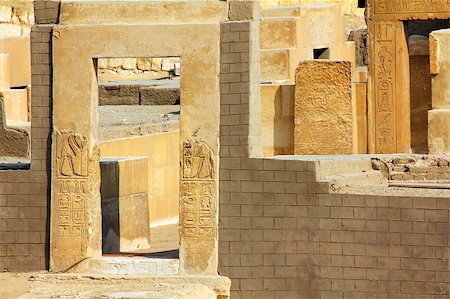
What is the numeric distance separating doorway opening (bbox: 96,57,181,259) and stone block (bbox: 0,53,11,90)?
4.51ft

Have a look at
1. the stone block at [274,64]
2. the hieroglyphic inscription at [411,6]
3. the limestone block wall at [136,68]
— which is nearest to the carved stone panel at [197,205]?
the hieroglyphic inscription at [411,6]

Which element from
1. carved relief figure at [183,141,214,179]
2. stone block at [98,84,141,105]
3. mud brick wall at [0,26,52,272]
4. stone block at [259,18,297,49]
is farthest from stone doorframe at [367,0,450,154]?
stone block at [98,84,141,105]

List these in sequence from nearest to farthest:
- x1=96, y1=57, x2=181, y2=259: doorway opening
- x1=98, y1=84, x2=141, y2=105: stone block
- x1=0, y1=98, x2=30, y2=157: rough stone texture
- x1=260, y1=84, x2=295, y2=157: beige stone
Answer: x1=96, y1=57, x2=181, y2=259: doorway opening → x1=0, y1=98, x2=30, y2=157: rough stone texture → x1=260, y1=84, x2=295, y2=157: beige stone → x1=98, y1=84, x2=141, y2=105: stone block

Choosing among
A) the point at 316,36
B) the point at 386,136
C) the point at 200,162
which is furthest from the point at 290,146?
the point at 316,36

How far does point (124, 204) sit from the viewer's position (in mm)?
16016

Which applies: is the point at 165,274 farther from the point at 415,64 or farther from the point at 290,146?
the point at 415,64

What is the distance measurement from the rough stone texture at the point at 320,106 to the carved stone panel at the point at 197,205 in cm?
306

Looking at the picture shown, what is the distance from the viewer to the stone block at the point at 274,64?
22078 millimetres

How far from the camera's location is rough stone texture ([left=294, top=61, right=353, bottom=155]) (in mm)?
16516

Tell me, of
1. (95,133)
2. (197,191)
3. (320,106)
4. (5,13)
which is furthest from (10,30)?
(197,191)

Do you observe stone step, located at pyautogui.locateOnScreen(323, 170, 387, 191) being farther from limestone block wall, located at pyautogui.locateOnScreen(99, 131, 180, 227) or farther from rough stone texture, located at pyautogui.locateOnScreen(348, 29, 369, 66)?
rough stone texture, located at pyautogui.locateOnScreen(348, 29, 369, 66)

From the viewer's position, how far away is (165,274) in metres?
13.7

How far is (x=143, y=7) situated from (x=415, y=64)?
26.8 ft

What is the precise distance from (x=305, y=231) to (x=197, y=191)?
1054mm
